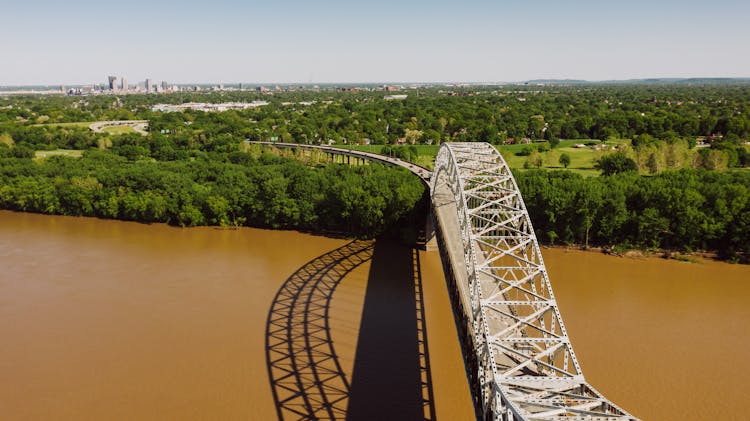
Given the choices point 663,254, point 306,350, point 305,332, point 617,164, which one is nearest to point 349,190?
point 305,332

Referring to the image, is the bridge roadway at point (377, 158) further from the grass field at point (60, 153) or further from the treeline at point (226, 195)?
the grass field at point (60, 153)

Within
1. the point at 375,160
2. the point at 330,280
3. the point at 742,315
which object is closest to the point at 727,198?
the point at 742,315

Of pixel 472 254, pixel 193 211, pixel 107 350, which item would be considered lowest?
pixel 107 350

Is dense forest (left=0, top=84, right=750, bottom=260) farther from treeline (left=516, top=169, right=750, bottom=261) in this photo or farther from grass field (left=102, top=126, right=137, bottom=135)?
grass field (left=102, top=126, right=137, bottom=135)

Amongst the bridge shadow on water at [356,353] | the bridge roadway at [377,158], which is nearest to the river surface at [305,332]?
the bridge shadow on water at [356,353]

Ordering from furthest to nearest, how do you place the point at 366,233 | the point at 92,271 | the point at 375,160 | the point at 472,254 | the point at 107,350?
the point at 375,160 < the point at 366,233 < the point at 92,271 < the point at 107,350 < the point at 472,254

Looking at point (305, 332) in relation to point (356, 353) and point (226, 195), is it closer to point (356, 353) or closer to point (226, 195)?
point (356, 353)

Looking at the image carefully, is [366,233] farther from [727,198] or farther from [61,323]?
[727,198]
